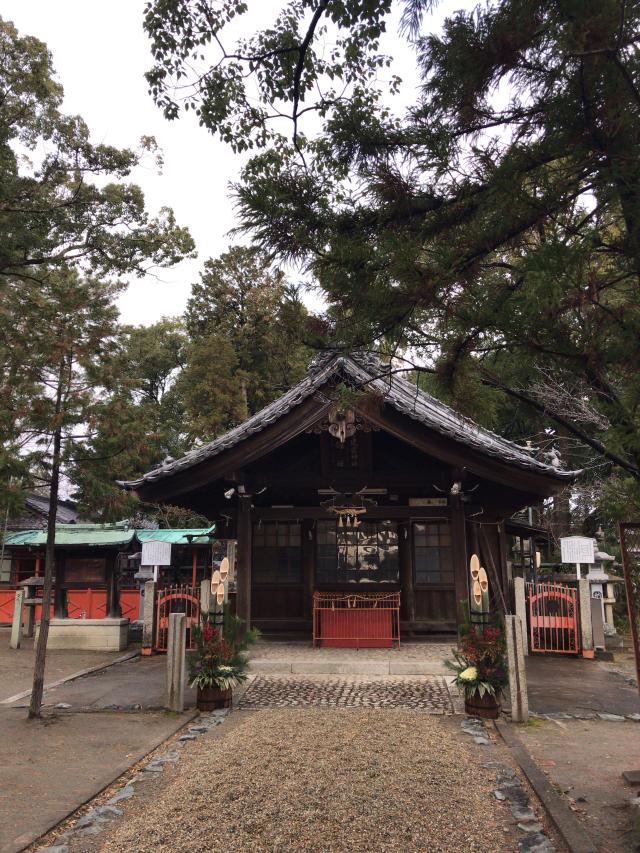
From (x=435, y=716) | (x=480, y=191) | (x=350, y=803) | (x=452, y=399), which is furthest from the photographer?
(x=435, y=716)

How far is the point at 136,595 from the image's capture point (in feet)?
60.3

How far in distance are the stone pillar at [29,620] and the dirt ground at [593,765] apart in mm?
13557

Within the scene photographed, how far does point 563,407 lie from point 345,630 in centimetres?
995

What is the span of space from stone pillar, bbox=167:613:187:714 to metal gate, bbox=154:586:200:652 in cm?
430

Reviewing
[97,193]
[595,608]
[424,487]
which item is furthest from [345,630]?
[97,193]

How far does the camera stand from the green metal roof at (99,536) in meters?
16.9

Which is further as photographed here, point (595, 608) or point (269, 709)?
point (595, 608)

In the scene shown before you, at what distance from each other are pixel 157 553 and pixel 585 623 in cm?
1005

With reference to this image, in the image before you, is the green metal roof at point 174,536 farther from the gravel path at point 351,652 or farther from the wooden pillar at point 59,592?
the gravel path at point 351,652

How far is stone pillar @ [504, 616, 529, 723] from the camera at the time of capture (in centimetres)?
724

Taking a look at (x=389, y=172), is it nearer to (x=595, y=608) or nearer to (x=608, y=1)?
(x=608, y=1)

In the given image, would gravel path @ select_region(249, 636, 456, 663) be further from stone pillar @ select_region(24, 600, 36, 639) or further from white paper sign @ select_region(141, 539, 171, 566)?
stone pillar @ select_region(24, 600, 36, 639)

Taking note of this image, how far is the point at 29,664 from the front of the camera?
12.7 meters

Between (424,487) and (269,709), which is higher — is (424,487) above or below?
above
